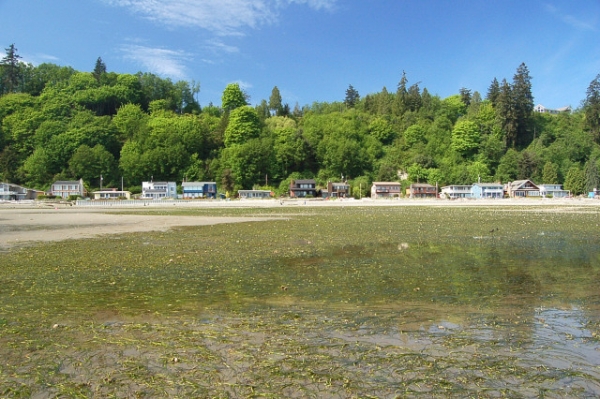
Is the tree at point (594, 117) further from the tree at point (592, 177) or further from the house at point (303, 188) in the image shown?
the house at point (303, 188)

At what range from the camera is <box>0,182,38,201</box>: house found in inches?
3764

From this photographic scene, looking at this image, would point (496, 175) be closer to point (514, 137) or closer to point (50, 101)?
point (514, 137)

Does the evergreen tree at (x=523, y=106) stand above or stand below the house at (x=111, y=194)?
above

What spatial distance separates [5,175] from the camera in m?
105

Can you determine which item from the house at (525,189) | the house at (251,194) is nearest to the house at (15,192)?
the house at (251,194)

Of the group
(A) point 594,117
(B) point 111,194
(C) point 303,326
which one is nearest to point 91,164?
(B) point 111,194

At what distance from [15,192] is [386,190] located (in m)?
97.8

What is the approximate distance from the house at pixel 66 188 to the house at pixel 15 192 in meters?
6.52

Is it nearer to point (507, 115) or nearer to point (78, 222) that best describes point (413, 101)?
point (507, 115)

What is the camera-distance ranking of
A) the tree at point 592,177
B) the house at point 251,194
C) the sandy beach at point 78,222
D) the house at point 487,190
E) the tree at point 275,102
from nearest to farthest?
the sandy beach at point 78,222, the tree at point 592,177, the house at point 251,194, the house at point 487,190, the tree at point 275,102

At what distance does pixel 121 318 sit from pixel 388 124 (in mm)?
136582

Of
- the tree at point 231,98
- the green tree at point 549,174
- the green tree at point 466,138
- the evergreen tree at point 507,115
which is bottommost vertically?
the green tree at point 549,174

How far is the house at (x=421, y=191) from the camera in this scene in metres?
103

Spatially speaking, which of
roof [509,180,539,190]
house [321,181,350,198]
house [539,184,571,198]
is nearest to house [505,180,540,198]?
roof [509,180,539,190]
